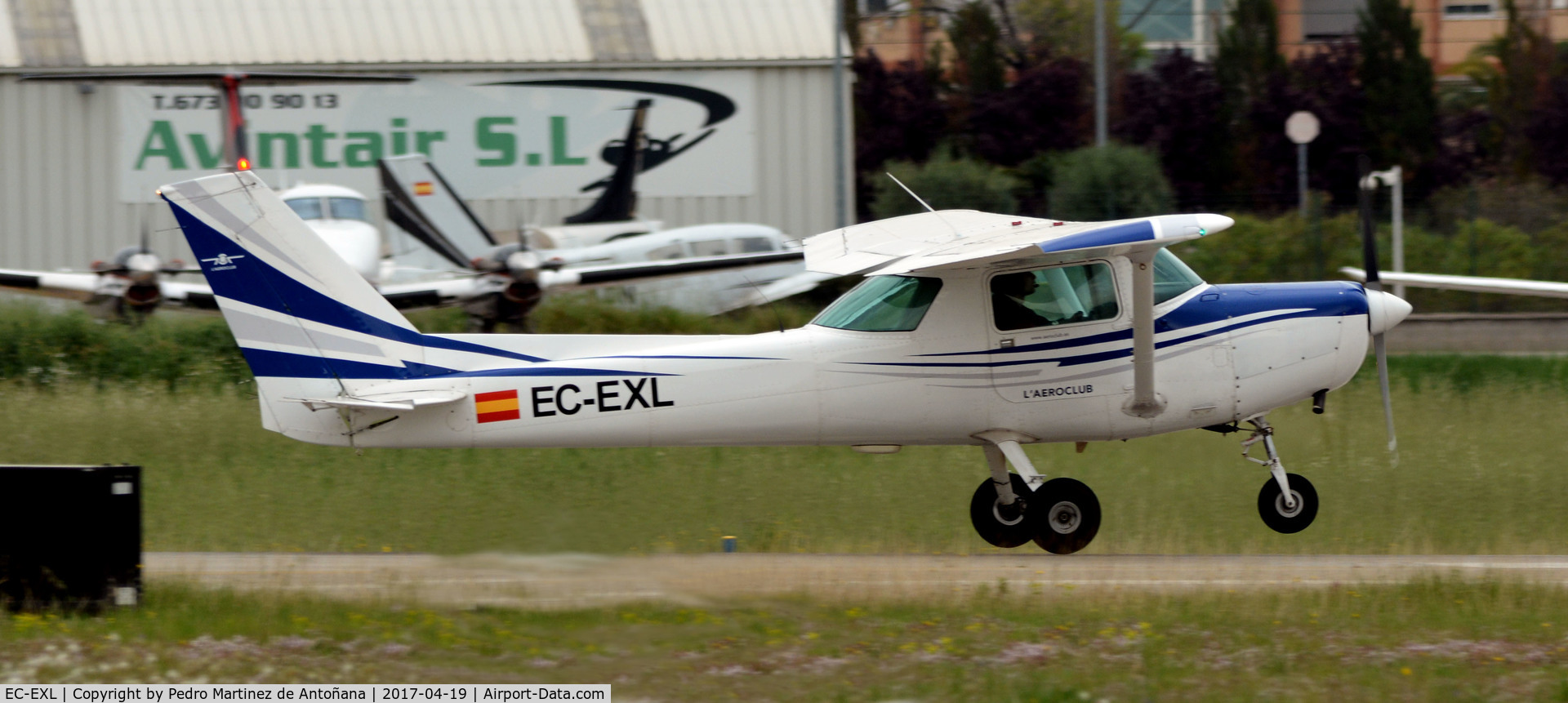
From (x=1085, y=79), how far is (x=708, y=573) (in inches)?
1506

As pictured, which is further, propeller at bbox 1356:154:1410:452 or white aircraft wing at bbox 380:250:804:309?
white aircraft wing at bbox 380:250:804:309

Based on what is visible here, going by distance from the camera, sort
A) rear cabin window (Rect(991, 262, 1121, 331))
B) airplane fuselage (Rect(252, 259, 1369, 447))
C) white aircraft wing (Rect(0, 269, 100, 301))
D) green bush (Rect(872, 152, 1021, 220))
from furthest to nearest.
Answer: green bush (Rect(872, 152, 1021, 220)) → white aircraft wing (Rect(0, 269, 100, 301)) → rear cabin window (Rect(991, 262, 1121, 331)) → airplane fuselage (Rect(252, 259, 1369, 447))

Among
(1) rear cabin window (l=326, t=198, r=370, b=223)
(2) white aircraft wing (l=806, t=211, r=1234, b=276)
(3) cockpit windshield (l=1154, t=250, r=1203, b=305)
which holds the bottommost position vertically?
(3) cockpit windshield (l=1154, t=250, r=1203, b=305)

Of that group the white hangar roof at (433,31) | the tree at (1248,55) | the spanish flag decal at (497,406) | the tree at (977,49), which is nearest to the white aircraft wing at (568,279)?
the spanish flag decal at (497,406)

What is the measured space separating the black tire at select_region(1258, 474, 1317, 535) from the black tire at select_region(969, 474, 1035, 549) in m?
1.78

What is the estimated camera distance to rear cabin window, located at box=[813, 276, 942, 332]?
37.4 ft

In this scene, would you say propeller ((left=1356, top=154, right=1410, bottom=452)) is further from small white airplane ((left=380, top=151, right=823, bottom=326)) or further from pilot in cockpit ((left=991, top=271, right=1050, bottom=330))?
small white airplane ((left=380, top=151, right=823, bottom=326))

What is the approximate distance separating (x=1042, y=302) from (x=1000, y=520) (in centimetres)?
171

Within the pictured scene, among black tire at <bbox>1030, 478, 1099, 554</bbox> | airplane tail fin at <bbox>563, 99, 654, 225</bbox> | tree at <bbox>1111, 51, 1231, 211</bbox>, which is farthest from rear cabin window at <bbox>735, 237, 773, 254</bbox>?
tree at <bbox>1111, 51, 1231, 211</bbox>

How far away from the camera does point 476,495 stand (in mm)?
13367

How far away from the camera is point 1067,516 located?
11.4 metres

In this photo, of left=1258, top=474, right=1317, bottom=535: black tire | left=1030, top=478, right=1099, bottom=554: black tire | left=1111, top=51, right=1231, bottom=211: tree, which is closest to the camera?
left=1030, top=478, right=1099, bottom=554: black tire

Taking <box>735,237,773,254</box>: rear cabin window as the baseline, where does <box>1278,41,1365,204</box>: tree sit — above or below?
above

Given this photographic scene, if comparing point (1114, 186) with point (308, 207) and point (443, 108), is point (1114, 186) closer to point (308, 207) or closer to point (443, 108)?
point (443, 108)
